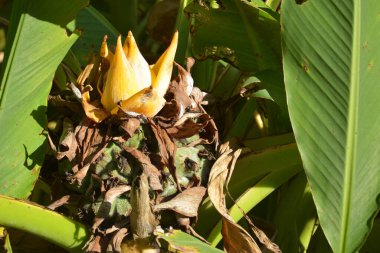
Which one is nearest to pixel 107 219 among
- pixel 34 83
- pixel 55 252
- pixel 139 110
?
pixel 139 110

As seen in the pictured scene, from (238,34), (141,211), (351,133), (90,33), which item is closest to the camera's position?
(141,211)

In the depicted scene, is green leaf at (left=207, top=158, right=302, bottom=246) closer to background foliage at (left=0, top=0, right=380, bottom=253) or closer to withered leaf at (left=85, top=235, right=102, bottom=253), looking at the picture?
background foliage at (left=0, top=0, right=380, bottom=253)

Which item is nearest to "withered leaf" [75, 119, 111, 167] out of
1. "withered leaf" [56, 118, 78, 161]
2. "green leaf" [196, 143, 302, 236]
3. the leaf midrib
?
"withered leaf" [56, 118, 78, 161]

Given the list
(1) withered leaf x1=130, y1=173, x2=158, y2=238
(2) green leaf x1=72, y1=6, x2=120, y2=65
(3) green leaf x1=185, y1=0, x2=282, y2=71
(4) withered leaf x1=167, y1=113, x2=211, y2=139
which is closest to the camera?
(1) withered leaf x1=130, y1=173, x2=158, y2=238

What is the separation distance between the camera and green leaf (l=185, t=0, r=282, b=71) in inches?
46.7

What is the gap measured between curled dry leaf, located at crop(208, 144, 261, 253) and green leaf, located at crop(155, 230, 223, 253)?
5 centimetres

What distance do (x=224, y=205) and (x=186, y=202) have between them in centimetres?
6

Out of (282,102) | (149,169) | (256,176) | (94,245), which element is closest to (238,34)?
(282,102)

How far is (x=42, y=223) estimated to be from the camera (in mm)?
979

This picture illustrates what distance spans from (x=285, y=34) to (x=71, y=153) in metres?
0.38

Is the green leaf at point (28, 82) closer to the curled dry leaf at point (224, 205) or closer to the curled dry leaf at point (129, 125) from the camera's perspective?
the curled dry leaf at point (129, 125)

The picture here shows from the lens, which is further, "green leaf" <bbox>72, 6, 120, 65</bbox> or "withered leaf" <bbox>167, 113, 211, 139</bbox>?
"green leaf" <bbox>72, 6, 120, 65</bbox>

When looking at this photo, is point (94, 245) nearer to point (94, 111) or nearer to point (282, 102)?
point (94, 111)

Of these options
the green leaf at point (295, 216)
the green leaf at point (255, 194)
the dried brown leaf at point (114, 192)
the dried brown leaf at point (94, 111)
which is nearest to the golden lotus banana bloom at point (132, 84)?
the dried brown leaf at point (94, 111)
